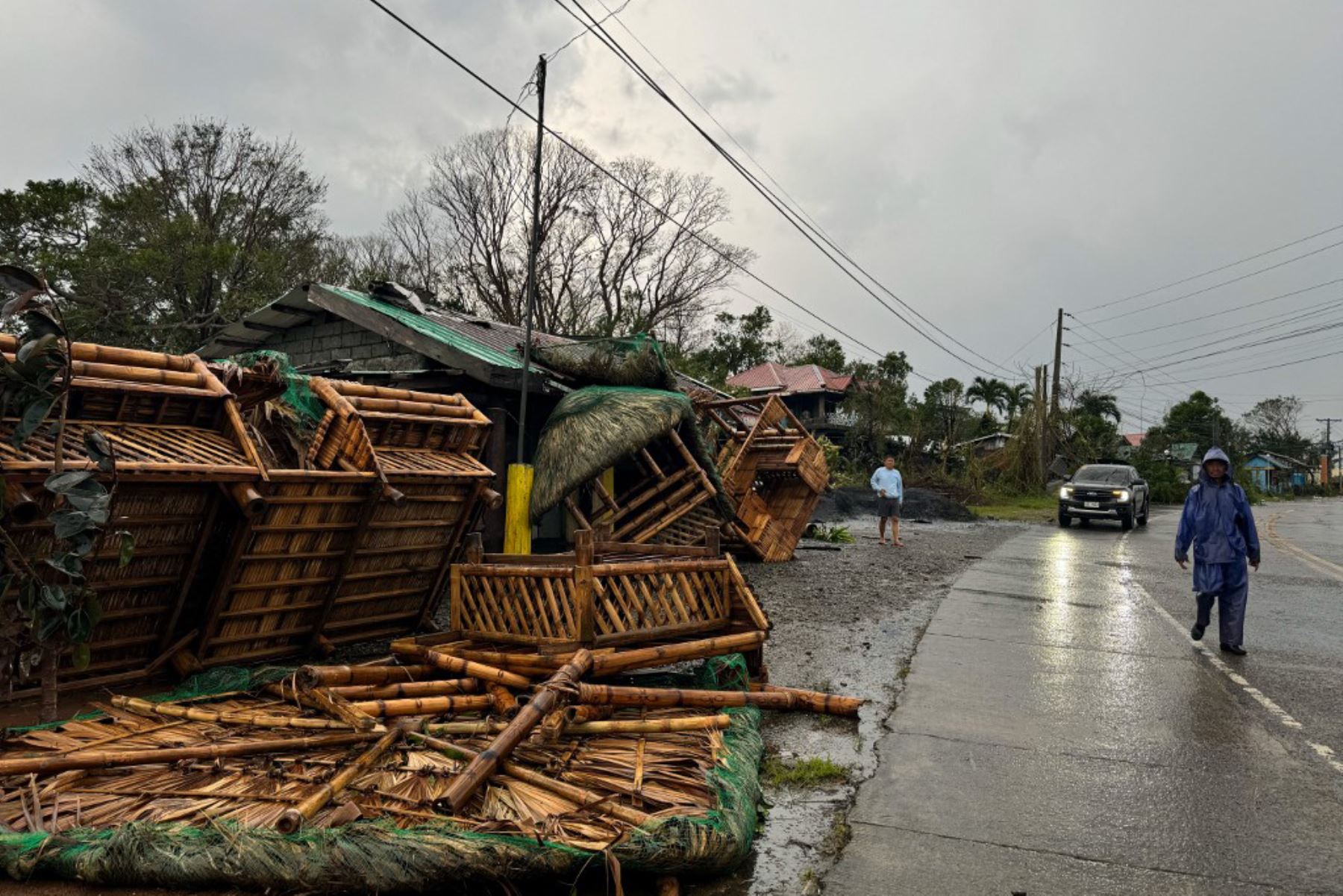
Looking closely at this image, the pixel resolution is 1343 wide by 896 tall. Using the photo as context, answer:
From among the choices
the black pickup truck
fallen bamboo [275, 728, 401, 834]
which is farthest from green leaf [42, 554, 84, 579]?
the black pickup truck

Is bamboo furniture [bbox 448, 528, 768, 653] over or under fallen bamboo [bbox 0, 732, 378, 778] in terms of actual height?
over

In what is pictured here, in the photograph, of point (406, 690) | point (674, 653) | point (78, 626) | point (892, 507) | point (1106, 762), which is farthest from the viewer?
point (892, 507)

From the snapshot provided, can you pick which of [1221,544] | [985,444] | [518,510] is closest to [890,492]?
[518,510]

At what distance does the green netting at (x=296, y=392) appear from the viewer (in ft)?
21.2

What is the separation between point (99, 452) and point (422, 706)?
6.96ft

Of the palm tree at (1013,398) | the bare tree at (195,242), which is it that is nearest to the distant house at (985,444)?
the palm tree at (1013,398)

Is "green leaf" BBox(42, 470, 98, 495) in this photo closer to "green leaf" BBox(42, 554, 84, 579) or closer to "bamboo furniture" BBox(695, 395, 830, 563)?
"green leaf" BBox(42, 554, 84, 579)

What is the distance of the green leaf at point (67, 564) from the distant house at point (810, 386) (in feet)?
134

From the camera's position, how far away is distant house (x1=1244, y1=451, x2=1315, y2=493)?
72312mm

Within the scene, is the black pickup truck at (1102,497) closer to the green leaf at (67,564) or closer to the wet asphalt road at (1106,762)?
the wet asphalt road at (1106,762)

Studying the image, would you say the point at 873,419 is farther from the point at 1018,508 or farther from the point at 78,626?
the point at 78,626

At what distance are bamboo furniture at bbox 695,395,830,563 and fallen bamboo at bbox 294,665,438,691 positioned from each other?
8.78 m

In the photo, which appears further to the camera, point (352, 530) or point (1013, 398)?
point (1013, 398)

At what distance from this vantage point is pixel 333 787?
→ 11.6 feet
